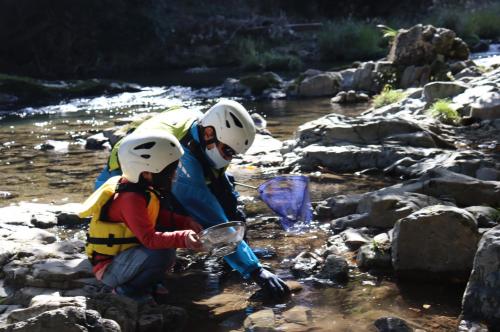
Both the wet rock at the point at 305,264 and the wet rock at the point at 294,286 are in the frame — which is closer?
the wet rock at the point at 294,286

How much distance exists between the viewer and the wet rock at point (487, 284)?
11.7 ft

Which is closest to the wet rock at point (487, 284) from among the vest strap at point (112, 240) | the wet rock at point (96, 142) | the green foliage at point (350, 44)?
the vest strap at point (112, 240)

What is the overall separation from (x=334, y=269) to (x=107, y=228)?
1.52m

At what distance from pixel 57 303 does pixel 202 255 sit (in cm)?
176

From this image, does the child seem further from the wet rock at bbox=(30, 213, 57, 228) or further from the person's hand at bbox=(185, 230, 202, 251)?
the wet rock at bbox=(30, 213, 57, 228)

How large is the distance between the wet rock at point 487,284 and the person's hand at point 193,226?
1.62 metres

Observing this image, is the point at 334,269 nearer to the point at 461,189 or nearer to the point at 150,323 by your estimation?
the point at 150,323

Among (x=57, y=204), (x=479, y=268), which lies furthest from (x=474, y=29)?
(x=479, y=268)

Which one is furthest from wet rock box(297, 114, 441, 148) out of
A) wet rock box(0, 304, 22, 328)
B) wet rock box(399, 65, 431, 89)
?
wet rock box(399, 65, 431, 89)

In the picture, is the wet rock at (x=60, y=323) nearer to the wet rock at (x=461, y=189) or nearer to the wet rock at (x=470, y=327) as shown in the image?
the wet rock at (x=470, y=327)

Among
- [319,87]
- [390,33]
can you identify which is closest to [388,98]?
[319,87]

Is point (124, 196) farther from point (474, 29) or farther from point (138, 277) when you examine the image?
point (474, 29)

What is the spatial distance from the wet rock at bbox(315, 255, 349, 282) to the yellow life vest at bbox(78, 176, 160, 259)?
1.25 m

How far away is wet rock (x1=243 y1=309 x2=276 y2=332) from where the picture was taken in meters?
3.85
